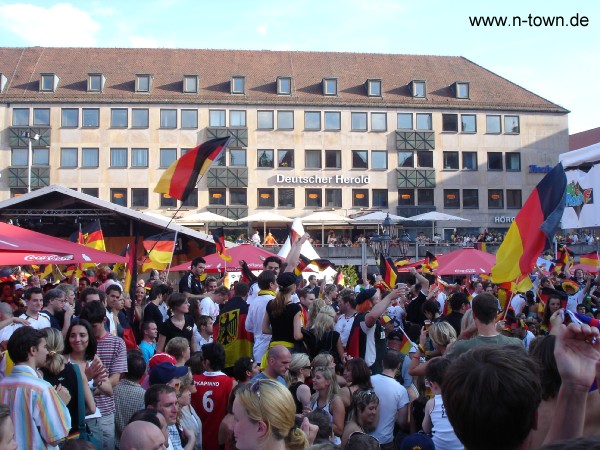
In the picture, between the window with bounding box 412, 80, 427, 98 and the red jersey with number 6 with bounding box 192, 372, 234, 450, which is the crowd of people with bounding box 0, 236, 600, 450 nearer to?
the red jersey with number 6 with bounding box 192, 372, 234, 450

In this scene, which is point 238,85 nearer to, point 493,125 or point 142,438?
point 493,125

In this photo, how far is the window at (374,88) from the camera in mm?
53438

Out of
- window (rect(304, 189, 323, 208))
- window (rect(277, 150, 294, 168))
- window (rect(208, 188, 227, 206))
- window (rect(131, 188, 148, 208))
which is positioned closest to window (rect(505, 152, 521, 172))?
window (rect(304, 189, 323, 208))

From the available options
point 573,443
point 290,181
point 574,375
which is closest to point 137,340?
point 574,375

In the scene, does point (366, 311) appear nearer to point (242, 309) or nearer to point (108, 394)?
point (242, 309)

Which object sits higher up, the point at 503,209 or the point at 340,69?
the point at 340,69

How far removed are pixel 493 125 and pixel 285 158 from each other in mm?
16087

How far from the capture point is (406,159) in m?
53.5

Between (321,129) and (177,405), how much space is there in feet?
157

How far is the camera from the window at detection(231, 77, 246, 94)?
52.5 metres

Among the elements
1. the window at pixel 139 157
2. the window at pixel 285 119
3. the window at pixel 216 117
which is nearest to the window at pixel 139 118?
the window at pixel 139 157

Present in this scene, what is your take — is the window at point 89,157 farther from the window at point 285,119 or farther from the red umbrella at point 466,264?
the red umbrella at point 466,264

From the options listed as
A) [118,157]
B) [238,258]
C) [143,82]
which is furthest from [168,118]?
[238,258]

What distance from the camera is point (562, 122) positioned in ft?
180
